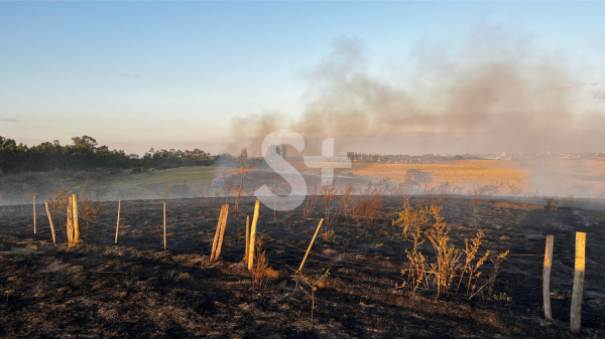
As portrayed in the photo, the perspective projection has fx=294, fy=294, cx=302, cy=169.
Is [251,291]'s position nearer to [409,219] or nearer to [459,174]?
[409,219]

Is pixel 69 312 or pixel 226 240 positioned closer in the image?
pixel 69 312

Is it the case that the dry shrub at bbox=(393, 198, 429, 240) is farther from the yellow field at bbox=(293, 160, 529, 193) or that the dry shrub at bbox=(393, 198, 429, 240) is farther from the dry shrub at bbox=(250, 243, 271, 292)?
the yellow field at bbox=(293, 160, 529, 193)

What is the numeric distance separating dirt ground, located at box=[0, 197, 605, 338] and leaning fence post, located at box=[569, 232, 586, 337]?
0.17 metres

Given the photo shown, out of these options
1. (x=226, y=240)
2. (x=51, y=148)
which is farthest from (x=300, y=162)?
(x=226, y=240)

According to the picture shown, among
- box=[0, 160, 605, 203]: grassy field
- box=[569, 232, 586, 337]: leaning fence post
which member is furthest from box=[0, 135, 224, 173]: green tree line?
box=[569, 232, 586, 337]: leaning fence post

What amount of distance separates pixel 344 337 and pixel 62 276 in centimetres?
614

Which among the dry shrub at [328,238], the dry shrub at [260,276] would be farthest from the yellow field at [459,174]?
the dry shrub at [260,276]

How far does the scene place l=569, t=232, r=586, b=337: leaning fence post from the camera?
438 cm

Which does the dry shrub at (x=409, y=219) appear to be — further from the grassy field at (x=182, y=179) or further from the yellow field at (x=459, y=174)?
the yellow field at (x=459, y=174)

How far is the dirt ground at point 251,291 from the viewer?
15.1 feet

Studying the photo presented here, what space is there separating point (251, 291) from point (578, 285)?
543 centimetres

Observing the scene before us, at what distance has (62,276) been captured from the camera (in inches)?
250

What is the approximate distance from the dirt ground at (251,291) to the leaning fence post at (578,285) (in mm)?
172

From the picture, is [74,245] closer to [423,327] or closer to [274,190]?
[423,327]
